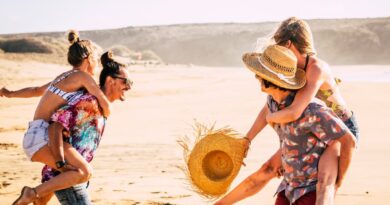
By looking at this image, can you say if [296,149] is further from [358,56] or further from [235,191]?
[358,56]

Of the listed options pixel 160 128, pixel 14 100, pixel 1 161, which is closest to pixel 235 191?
pixel 1 161

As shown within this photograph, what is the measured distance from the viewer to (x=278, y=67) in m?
3.67

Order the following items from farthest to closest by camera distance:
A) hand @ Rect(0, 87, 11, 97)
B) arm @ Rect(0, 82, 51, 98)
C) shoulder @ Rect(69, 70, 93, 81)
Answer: hand @ Rect(0, 87, 11, 97)
arm @ Rect(0, 82, 51, 98)
shoulder @ Rect(69, 70, 93, 81)

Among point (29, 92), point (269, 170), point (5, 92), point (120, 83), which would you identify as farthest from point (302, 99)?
point (5, 92)

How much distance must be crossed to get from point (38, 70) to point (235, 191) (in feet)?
78.2

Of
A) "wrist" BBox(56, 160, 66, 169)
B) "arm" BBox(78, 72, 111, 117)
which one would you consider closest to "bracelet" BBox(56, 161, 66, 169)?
"wrist" BBox(56, 160, 66, 169)

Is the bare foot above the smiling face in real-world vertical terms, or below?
below

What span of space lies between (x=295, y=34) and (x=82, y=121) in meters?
1.61

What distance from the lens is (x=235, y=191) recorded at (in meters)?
4.64

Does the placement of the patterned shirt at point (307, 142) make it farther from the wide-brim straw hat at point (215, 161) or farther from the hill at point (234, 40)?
the hill at point (234, 40)

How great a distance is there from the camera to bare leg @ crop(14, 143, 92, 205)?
412 centimetres

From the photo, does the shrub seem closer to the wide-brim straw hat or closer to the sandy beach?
the sandy beach

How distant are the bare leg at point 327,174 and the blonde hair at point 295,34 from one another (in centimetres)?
75

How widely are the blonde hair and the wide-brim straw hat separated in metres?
1.00
